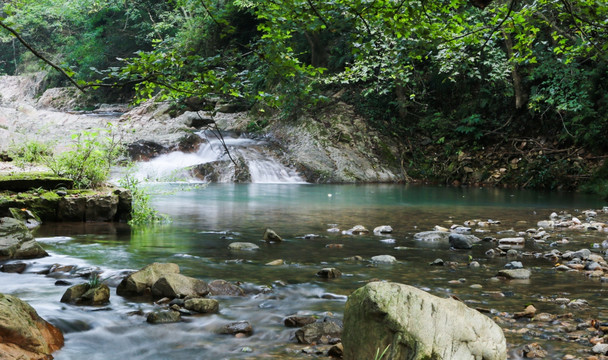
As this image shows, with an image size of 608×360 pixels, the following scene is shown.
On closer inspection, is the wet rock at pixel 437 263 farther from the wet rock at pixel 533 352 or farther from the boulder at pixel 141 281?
the boulder at pixel 141 281

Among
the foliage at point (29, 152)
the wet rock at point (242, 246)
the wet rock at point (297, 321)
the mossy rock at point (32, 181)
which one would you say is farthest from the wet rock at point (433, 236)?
the foliage at point (29, 152)

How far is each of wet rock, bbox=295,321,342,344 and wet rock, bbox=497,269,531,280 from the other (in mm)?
2399

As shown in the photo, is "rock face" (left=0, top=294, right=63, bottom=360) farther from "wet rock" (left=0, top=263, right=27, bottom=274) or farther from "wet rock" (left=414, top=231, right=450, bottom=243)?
"wet rock" (left=414, top=231, right=450, bottom=243)

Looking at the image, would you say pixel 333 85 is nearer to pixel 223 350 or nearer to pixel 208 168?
pixel 208 168

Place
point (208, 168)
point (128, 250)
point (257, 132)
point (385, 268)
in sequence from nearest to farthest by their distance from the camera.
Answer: point (385, 268)
point (128, 250)
point (208, 168)
point (257, 132)

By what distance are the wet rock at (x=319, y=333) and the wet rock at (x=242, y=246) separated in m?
3.16

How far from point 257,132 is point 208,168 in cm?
445

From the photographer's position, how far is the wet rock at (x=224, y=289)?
15.5ft

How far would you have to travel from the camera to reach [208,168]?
19.9m

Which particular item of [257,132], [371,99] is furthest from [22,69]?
[371,99]

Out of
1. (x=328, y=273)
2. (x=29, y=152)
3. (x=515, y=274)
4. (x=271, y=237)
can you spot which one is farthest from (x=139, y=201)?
(x=515, y=274)

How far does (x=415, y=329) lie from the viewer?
9.21 ft

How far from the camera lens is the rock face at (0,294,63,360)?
291cm

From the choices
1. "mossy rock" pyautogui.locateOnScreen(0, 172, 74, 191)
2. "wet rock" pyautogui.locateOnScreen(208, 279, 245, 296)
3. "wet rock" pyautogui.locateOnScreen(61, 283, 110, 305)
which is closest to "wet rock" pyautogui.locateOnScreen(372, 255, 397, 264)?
"wet rock" pyautogui.locateOnScreen(208, 279, 245, 296)
